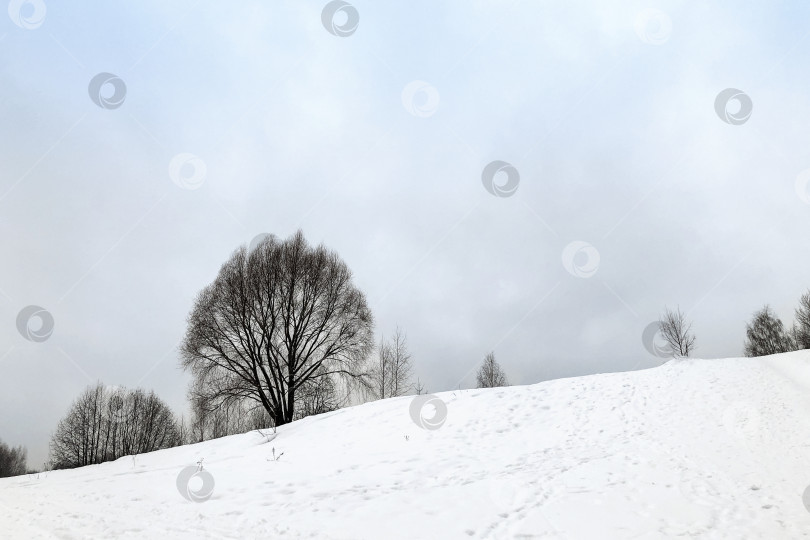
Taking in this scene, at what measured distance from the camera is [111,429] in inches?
1666

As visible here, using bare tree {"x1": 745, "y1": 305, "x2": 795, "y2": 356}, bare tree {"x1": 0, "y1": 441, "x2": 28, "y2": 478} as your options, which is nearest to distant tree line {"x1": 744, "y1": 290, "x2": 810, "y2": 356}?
bare tree {"x1": 745, "y1": 305, "x2": 795, "y2": 356}

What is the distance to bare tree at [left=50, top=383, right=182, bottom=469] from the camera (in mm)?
40219

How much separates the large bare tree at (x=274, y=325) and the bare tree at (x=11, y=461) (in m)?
→ 76.2

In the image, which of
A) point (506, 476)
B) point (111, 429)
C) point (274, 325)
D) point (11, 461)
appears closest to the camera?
point (506, 476)

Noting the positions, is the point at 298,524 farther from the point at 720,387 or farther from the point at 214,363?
the point at 214,363

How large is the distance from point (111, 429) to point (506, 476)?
163 ft

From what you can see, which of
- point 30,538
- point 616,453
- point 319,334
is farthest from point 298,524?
point 319,334

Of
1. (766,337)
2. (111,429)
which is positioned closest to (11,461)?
(111,429)

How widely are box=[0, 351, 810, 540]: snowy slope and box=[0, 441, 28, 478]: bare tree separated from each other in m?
88.2

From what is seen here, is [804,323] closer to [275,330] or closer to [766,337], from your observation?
[766,337]

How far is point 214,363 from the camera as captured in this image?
2120 centimetres

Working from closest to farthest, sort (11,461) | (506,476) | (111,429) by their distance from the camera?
(506,476)
(111,429)
(11,461)

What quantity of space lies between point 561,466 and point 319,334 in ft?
54.9

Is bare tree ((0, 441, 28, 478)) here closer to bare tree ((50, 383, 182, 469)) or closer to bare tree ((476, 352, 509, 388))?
bare tree ((50, 383, 182, 469))
